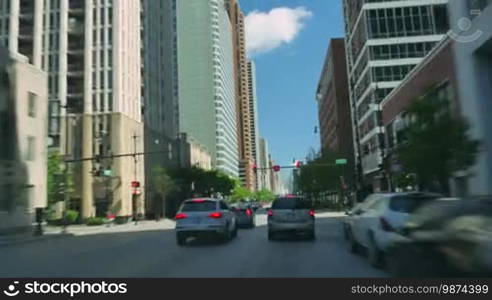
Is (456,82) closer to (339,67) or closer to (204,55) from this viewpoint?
(339,67)

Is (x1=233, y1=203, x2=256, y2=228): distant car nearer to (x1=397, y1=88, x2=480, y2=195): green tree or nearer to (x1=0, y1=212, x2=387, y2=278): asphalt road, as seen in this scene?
(x1=397, y1=88, x2=480, y2=195): green tree

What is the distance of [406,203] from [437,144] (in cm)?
942

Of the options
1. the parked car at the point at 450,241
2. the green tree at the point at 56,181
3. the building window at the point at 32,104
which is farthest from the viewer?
the green tree at the point at 56,181

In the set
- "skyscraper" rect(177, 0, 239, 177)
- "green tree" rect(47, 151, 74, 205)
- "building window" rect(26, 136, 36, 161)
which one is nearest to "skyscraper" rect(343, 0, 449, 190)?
"green tree" rect(47, 151, 74, 205)

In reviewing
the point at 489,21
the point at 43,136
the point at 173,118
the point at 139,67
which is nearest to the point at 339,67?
the point at 173,118

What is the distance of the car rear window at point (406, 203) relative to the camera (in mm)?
10602

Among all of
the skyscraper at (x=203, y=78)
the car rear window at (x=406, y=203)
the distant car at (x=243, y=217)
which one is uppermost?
the skyscraper at (x=203, y=78)

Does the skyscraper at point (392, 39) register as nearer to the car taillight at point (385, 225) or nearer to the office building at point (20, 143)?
the office building at point (20, 143)

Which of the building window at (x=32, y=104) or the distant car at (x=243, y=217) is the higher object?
the building window at (x=32, y=104)

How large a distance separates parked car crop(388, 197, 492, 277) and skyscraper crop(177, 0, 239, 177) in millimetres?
156235

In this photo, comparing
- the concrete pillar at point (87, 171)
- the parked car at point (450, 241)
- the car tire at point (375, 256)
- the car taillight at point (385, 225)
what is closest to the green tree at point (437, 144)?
the car tire at point (375, 256)

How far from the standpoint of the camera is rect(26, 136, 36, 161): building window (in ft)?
117

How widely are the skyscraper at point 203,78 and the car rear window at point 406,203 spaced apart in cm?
15244

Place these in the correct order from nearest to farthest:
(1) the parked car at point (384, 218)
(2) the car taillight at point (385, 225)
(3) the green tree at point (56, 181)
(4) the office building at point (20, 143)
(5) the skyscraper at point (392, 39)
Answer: (1) the parked car at point (384, 218) → (2) the car taillight at point (385, 225) → (4) the office building at point (20, 143) → (3) the green tree at point (56, 181) → (5) the skyscraper at point (392, 39)
